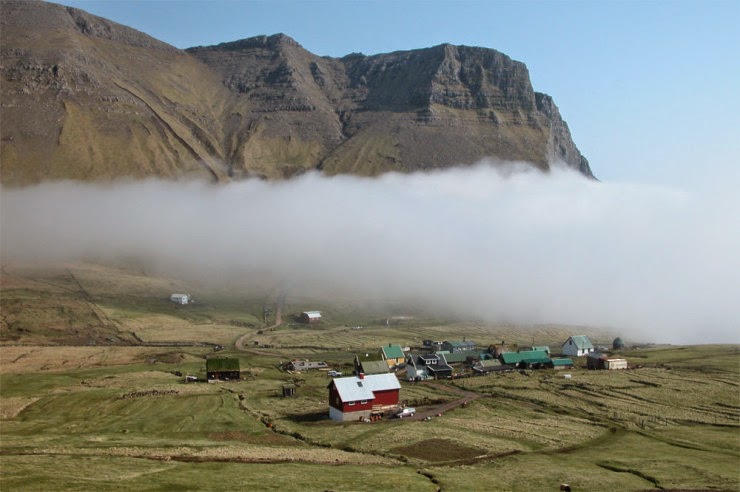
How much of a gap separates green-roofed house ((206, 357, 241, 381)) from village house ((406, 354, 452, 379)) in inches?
1109

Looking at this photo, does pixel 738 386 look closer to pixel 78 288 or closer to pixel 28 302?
pixel 28 302

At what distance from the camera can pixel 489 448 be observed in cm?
5912

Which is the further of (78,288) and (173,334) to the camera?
(78,288)

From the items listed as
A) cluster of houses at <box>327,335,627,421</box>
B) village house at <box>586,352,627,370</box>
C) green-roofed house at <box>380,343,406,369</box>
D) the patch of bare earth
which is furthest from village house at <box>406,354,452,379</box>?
the patch of bare earth

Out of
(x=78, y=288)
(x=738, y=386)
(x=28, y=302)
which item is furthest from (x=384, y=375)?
(x=78, y=288)

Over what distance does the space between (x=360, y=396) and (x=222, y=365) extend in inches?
1440

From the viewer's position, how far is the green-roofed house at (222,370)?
102 meters

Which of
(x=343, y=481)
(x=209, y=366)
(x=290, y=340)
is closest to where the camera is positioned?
(x=343, y=481)

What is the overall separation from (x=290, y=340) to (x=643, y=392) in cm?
9275

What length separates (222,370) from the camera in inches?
4040

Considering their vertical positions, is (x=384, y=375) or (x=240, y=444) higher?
(x=384, y=375)

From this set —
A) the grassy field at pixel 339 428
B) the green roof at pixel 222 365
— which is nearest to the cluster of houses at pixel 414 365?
the grassy field at pixel 339 428

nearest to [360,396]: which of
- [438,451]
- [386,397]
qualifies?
[386,397]

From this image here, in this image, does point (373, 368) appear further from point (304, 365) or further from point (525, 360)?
point (525, 360)
